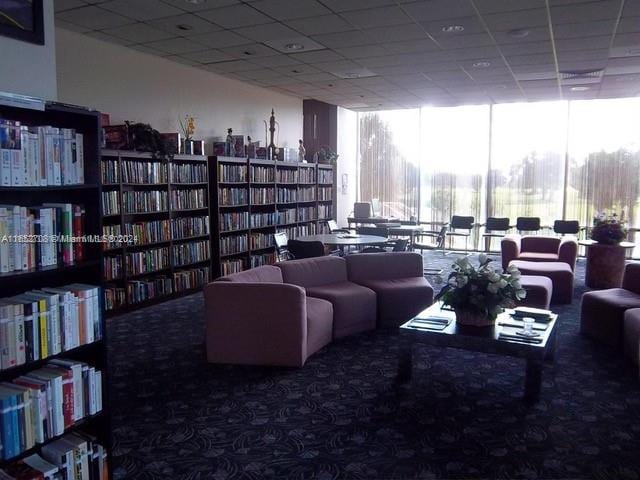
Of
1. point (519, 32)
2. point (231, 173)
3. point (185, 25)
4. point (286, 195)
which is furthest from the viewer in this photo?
point (286, 195)

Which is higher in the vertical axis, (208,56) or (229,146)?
(208,56)

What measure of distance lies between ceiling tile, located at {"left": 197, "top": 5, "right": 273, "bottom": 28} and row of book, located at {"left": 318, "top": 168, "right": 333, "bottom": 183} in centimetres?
Result: 514

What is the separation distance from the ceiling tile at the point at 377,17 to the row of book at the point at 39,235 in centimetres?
393

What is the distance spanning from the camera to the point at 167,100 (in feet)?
24.7

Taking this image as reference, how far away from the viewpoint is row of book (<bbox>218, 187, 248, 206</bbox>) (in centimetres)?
795

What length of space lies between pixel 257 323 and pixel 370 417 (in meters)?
1.30

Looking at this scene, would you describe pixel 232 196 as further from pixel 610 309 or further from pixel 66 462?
pixel 66 462

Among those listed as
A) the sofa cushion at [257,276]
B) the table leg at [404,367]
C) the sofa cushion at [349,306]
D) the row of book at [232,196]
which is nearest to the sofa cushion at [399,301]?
the sofa cushion at [349,306]

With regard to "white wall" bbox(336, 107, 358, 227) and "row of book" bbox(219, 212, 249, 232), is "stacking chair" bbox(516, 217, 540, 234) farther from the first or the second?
"row of book" bbox(219, 212, 249, 232)

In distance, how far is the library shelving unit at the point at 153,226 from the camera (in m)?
6.12

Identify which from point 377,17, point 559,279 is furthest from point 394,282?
point 377,17

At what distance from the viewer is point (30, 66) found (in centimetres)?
253

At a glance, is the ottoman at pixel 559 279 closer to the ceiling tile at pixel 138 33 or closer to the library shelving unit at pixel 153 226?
the library shelving unit at pixel 153 226

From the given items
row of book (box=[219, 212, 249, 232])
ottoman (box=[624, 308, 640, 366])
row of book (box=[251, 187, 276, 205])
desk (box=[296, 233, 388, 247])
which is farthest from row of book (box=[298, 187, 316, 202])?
ottoman (box=[624, 308, 640, 366])
